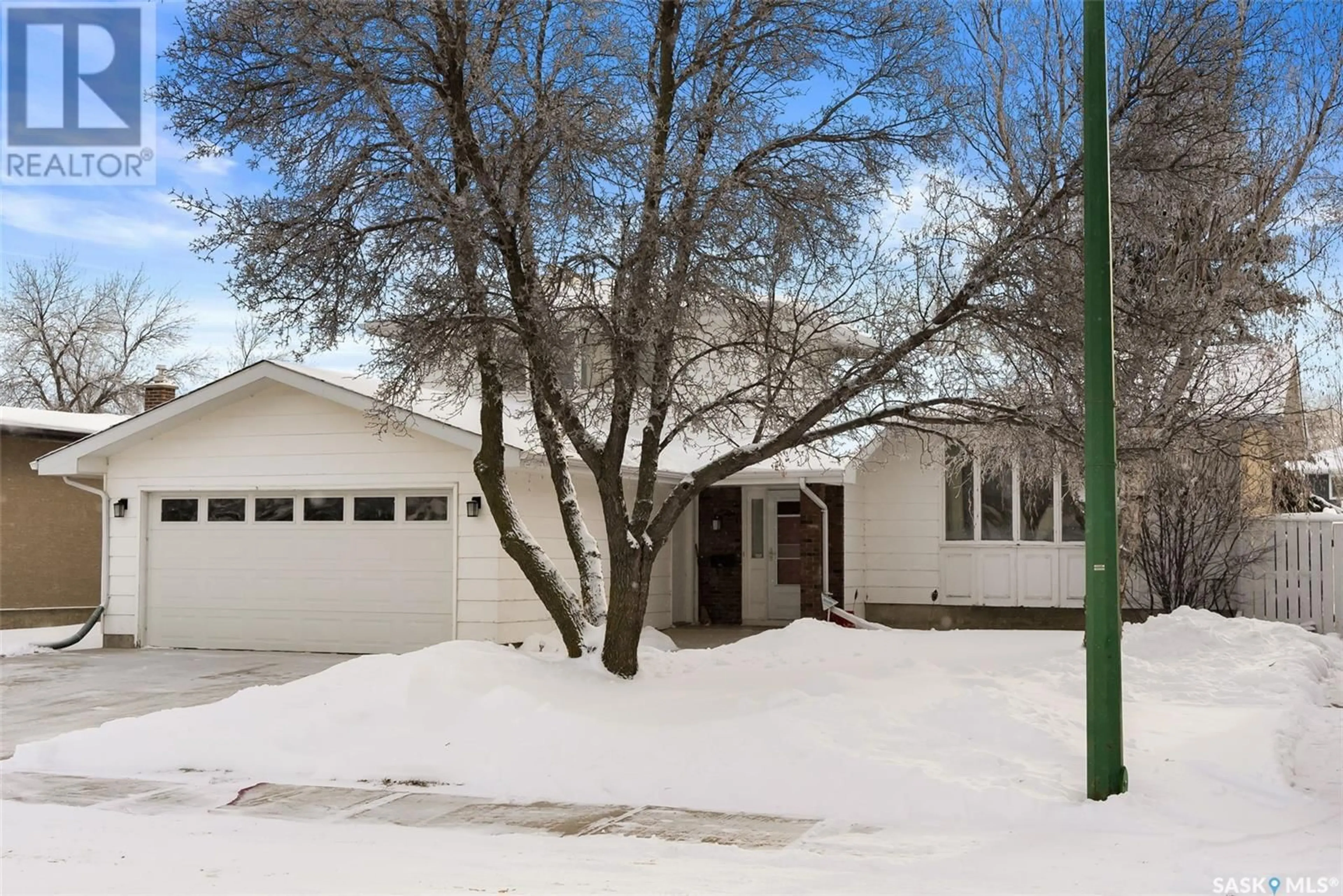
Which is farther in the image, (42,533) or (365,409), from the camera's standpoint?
(42,533)

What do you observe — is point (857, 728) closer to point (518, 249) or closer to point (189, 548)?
point (518, 249)

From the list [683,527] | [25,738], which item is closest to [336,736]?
[25,738]

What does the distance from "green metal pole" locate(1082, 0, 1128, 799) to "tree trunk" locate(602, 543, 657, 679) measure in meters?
4.70

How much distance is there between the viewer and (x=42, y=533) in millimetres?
21578

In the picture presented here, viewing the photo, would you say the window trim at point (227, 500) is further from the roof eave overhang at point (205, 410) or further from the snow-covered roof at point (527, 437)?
the snow-covered roof at point (527, 437)

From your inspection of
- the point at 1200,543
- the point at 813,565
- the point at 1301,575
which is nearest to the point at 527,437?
the point at 813,565

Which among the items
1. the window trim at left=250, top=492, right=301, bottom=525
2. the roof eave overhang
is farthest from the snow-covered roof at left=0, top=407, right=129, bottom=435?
the window trim at left=250, top=492, right=301, bottom=525

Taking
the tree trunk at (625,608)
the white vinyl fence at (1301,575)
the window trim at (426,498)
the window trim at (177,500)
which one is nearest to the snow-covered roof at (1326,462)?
the white vinyl fence at (1301,575)

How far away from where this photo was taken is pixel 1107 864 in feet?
20.5

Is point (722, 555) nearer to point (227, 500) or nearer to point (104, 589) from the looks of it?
point (227, 500)

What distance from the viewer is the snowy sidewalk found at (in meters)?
7.24

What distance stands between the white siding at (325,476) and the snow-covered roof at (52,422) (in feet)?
9.90

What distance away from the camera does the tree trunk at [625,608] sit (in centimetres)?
1127

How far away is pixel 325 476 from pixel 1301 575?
13964mm
